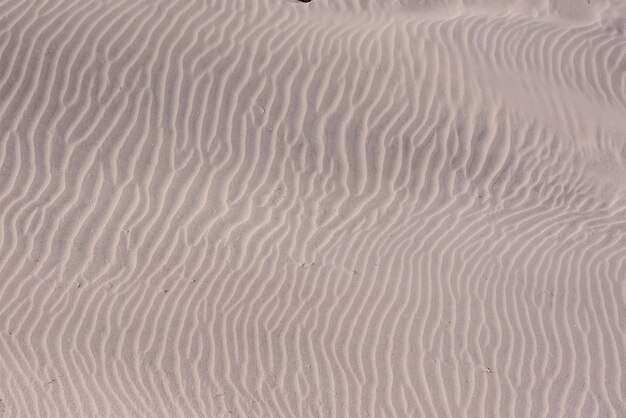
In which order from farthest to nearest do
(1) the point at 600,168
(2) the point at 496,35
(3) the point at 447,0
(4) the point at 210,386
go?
(3) the point at 447,0
(2) the point at 496,35
(1) the point at 600,168
(4) the point at 210,386

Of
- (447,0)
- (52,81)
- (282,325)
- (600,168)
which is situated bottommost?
(282,325)

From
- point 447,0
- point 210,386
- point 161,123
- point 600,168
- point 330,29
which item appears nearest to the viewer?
point 210,386

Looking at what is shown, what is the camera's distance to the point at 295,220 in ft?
22.4

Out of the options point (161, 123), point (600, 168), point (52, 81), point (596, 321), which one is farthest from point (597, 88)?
point (52, 81)

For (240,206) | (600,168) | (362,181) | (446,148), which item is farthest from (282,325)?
(600,168)

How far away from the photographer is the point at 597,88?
864 cm

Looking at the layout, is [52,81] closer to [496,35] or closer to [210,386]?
[210,386]

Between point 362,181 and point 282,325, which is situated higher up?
point 362,181

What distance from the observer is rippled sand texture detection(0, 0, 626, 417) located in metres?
6.02

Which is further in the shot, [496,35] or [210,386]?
[496,35]

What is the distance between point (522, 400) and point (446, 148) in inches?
123

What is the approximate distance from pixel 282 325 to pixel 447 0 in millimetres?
6138

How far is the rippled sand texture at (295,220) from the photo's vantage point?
6.02m

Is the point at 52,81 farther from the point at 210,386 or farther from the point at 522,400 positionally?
the point at 522,400
